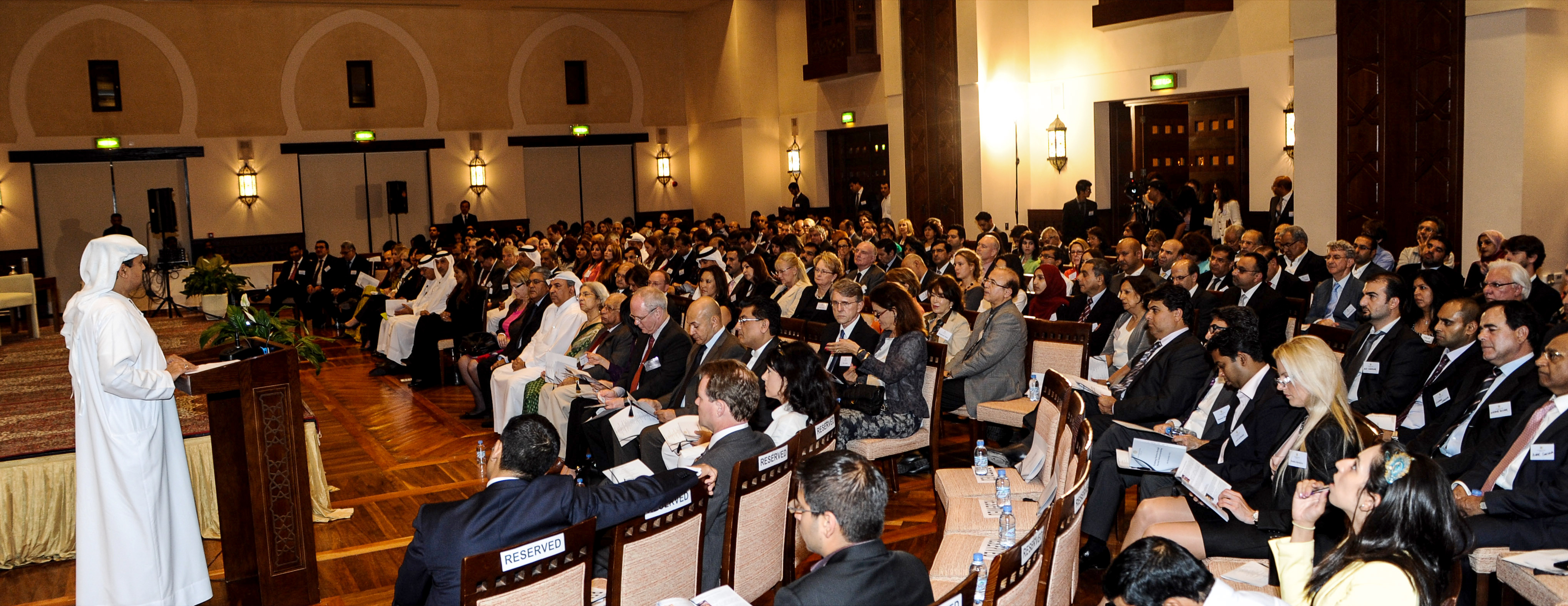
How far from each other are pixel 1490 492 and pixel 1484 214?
640 centimetres

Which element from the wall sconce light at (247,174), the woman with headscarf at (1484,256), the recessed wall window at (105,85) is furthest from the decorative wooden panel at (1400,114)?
the recessed wall window at (105,85)

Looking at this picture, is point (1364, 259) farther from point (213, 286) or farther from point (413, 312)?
point (213, 286)

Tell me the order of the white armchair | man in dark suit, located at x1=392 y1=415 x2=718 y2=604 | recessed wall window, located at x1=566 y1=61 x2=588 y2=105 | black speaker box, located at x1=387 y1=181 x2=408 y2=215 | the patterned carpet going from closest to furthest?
man in dark suit, located at x1=392 y1=415 x2=718 y2=604
the patterned carpet
the white armchair
black speaker box, located at x1=387 y1=181 x2=408 y2=215
recessed wall window, located at x1=566 y1=61 x2=588 y2=105

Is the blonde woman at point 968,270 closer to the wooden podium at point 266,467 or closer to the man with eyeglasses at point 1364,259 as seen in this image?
the man with eyeglasses at point 1364,259

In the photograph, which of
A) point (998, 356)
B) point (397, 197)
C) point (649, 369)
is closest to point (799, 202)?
point (397, 197)

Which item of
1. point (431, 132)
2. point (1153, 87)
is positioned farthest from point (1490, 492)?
point (431, 132)

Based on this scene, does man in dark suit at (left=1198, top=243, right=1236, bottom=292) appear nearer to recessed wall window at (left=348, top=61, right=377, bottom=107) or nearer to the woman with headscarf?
the woman with headscarf

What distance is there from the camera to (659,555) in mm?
3088

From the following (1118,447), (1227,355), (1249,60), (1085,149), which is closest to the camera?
(1227,355)

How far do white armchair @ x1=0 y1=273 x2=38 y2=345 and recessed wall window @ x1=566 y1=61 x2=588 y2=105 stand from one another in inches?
428

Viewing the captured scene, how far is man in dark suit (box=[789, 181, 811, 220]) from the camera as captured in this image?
1750 cm

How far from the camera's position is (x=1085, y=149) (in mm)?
13672

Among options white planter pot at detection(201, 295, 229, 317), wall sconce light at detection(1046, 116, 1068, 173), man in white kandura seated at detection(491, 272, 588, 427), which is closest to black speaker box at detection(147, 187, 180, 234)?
white planter pot at detection(201, 295, 229, 317)

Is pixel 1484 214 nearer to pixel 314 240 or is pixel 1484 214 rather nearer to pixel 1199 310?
pixel 1199 310
